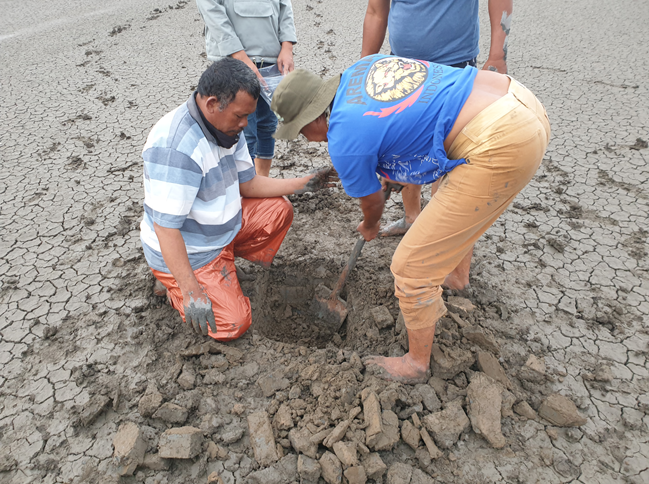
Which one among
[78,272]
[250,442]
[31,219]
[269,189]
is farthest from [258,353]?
[31,219]

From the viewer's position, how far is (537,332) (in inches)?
99.9

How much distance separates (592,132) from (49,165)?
5.65 meters

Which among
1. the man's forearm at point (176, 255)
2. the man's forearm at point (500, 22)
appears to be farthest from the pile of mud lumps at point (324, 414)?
the man's forearm at point (500, 22)

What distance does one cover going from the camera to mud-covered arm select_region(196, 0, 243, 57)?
280 cm

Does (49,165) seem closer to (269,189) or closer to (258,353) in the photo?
(269,189)

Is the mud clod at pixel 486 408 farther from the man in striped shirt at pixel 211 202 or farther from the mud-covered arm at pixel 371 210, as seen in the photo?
the man in striped shirt at pixel 211 202

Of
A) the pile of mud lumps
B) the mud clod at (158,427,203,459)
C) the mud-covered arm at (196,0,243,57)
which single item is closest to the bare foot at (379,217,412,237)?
the pile of mud lumps

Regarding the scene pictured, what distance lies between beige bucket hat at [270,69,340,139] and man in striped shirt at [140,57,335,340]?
339 millimetres

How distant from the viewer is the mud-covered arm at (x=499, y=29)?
255 cm

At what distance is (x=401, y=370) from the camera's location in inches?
87.6

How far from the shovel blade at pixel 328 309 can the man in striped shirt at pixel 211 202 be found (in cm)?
44

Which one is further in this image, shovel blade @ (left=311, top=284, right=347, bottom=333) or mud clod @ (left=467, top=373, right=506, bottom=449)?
shovel blade @ (left=311, top=284, right=347, bottom=333)

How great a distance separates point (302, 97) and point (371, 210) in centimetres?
63

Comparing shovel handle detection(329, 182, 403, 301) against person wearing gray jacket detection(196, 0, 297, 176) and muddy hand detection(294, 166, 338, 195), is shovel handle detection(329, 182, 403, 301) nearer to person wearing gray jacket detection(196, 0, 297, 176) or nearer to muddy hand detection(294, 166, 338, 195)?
muddy hand detection(294, 166, 338, 195)
